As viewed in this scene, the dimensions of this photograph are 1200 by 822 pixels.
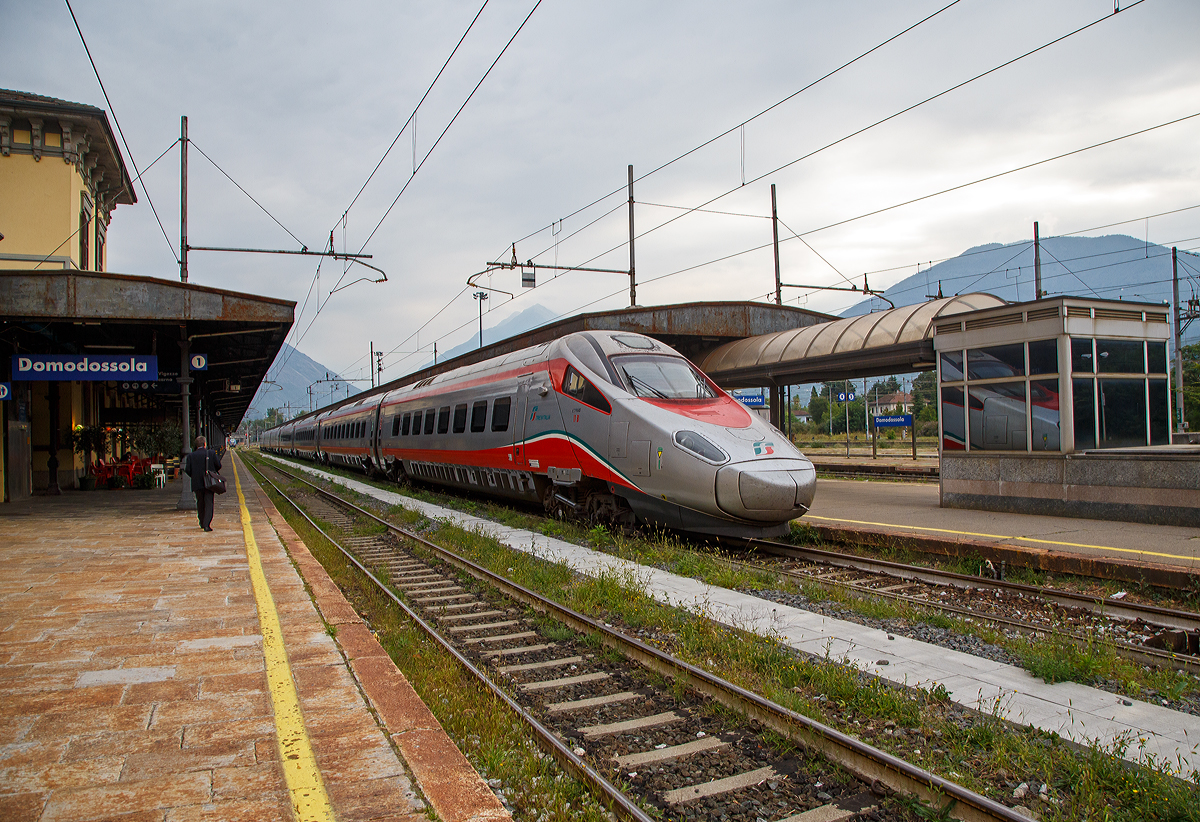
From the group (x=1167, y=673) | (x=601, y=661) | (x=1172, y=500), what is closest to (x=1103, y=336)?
(x=1172, y=500)

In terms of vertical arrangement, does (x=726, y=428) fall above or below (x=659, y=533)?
above

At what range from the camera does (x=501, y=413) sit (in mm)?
13703

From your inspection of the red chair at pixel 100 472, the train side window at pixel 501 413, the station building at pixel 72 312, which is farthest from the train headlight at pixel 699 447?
the red chair at pixel 100 472

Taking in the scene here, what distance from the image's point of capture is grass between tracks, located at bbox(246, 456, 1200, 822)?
3.30 metres

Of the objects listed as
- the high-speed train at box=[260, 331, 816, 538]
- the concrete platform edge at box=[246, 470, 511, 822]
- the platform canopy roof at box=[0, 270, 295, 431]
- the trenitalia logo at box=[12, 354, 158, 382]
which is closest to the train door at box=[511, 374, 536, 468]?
the high-speed train at box=[260, 331, 816, 538]

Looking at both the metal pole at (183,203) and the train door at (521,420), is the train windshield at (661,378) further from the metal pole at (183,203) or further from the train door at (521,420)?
the metal pole at (183,203)

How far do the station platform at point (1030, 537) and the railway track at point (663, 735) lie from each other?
488 cm

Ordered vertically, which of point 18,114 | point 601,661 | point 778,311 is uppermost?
point 18,114

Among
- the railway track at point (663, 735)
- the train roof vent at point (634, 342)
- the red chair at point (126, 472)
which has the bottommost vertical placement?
the railway track at point (663, 735)

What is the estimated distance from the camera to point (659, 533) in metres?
10.5

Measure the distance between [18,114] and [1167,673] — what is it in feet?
85.5

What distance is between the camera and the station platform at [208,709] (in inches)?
130

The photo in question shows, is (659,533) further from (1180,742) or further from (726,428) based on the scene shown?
(1180,742)

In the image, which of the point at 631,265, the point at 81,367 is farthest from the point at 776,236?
the point at 81,367
